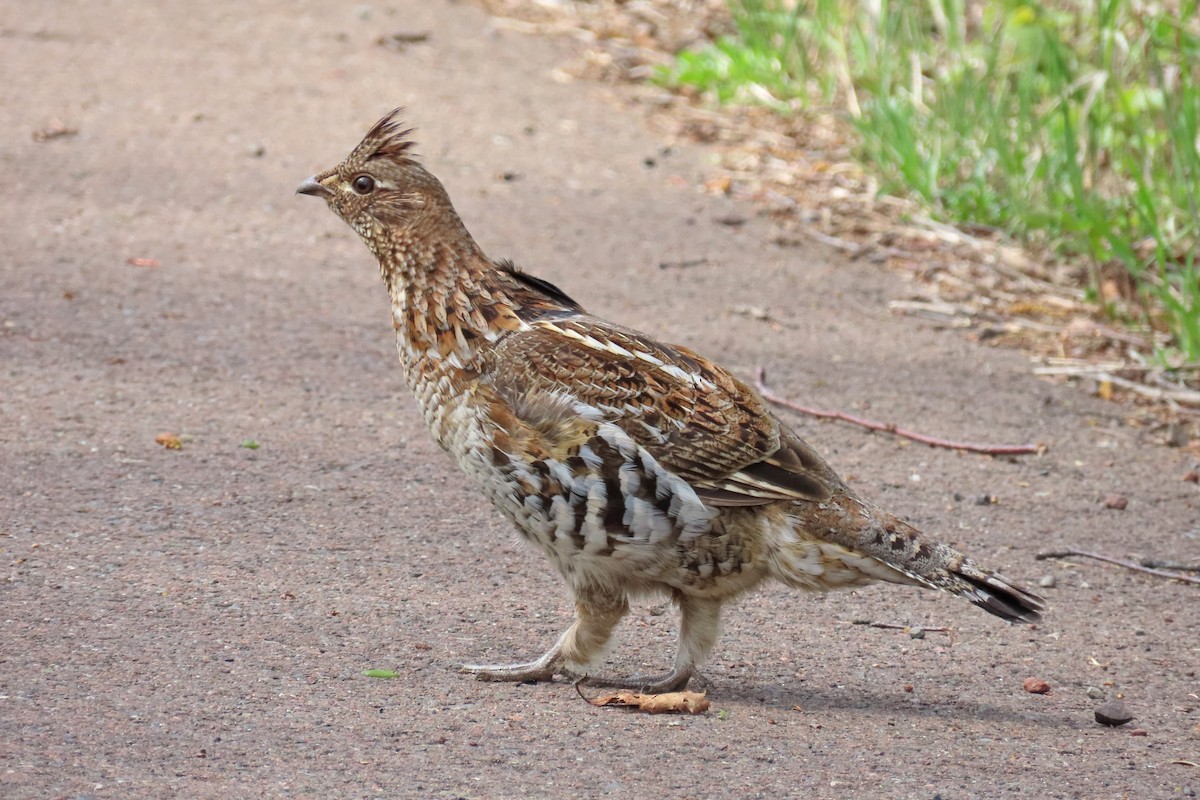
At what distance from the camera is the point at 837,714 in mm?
4473

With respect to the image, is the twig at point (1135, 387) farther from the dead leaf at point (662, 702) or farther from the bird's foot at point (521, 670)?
the bird's foot at point (521, 670)

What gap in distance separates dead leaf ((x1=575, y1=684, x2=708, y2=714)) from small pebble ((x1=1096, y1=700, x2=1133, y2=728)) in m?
1.24

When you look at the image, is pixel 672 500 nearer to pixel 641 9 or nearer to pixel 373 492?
pixel 373 492

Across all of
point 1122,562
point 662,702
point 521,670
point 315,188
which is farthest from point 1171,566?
point 315,188

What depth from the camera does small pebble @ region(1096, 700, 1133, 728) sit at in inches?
175

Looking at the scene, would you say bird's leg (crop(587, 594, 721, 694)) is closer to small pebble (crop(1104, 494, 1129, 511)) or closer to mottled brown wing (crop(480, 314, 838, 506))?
mottled brown wing (crop(480, 314, 838, 506))

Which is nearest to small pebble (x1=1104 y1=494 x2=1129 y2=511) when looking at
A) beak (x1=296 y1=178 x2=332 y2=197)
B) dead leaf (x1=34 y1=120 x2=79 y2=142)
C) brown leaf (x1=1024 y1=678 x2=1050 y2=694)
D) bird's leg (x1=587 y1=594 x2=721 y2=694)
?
brown leaf (x1=1024 y1=678 x2=1050 y2=694)

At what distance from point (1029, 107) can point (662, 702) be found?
5545 millimetres

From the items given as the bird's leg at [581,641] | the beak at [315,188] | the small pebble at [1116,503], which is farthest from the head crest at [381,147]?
the small pebble at [1116,503]

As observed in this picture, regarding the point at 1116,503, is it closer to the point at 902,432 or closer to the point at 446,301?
the point at 902,432

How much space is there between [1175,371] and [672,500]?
13.7 ft

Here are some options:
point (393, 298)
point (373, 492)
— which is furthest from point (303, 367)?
point (393, 298)

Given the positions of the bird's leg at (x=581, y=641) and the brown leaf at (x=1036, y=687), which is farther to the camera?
the brown leaf at (x=1036, y=687)

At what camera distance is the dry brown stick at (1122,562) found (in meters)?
5.63
